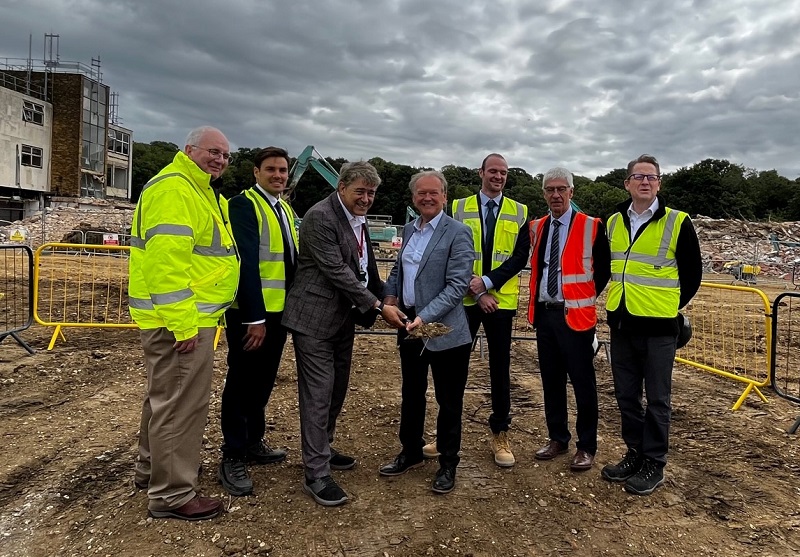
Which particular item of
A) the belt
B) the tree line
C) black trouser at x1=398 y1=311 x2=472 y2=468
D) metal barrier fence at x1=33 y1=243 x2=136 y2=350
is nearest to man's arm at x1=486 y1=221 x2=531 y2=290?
the belt

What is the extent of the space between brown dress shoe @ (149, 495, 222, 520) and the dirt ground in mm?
48

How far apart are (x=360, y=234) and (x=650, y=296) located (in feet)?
6.88

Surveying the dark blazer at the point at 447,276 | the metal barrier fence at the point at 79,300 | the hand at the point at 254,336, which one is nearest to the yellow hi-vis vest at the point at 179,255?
the hand at the point at 254,336

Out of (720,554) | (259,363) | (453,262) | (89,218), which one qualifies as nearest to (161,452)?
(259,363)

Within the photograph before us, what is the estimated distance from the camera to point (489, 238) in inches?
163

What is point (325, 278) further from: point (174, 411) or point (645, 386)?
point (645, 386)

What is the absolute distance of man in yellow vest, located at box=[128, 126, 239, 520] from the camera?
2.88 m

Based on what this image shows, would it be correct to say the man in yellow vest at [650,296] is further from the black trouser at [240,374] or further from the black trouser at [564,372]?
the black trouser at [240,374]

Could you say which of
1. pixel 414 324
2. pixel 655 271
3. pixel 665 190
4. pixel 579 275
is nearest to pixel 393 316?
pixel 414 324

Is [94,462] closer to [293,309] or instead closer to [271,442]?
[271,442]

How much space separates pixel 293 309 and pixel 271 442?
1546mm

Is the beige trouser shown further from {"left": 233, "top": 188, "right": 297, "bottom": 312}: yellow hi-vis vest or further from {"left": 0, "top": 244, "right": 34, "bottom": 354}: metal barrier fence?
{"left": 0, "top": 244, "right": 34, "bottom": 354}: metal barrier fence

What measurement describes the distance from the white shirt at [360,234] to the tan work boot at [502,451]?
1.69m

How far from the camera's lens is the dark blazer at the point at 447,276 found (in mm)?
3502
